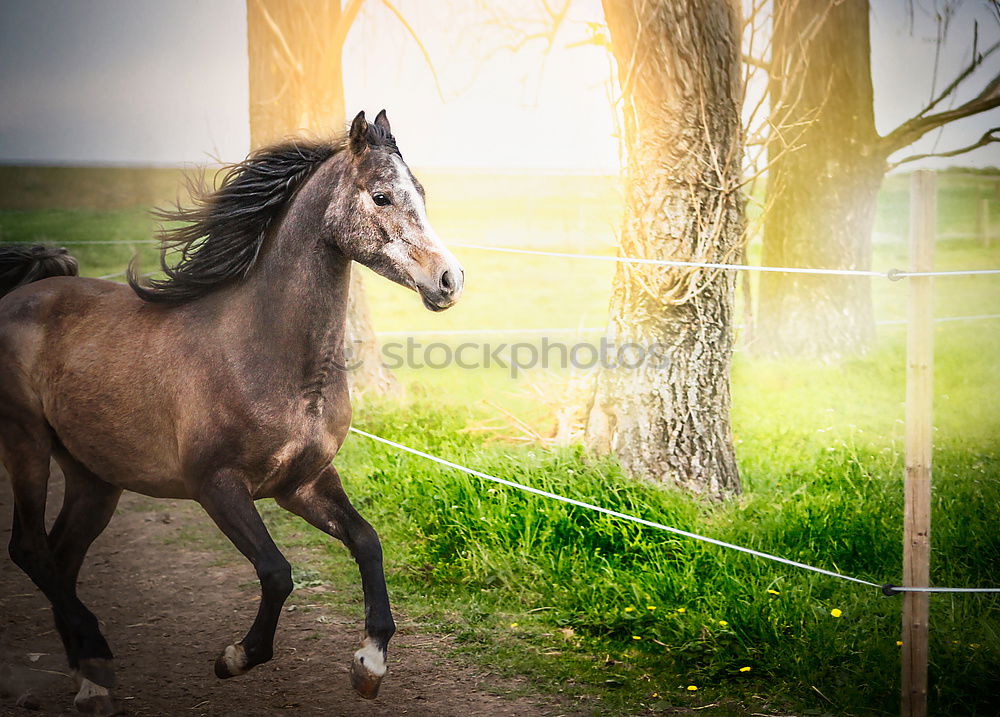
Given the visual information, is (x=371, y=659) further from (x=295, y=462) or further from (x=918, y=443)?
(x=918, y=443)

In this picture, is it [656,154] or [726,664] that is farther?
[656,154]

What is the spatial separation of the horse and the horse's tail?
1.24ft

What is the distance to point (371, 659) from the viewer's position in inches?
111

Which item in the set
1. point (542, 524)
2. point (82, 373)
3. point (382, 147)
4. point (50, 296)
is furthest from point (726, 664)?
point (50, 296)

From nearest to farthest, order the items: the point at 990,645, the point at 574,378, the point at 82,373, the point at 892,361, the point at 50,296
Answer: the point at 82,373, the point at 50,296, the point at 990,645, the point at 574,378, the point at 892,361

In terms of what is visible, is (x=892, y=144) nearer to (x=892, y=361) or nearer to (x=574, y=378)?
(x=892, y=361)

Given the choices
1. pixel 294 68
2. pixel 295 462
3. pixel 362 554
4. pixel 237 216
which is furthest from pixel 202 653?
pixel 294 68

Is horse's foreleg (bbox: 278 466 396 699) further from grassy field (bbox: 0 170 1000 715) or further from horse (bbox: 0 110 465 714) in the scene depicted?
grassy field (bbox: 0 170 1000 715)

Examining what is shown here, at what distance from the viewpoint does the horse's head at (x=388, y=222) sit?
2.57 metres

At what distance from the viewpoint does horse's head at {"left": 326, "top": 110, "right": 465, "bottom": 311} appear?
2.57 m

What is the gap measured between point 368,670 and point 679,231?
114 inches

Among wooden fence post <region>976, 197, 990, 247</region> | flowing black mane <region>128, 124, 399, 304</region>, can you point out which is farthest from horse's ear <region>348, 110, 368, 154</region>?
wooden fence post <region>976, 197, 990, 247</region>

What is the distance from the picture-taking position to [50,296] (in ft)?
10.6

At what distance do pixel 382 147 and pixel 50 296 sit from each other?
1.45 meters
